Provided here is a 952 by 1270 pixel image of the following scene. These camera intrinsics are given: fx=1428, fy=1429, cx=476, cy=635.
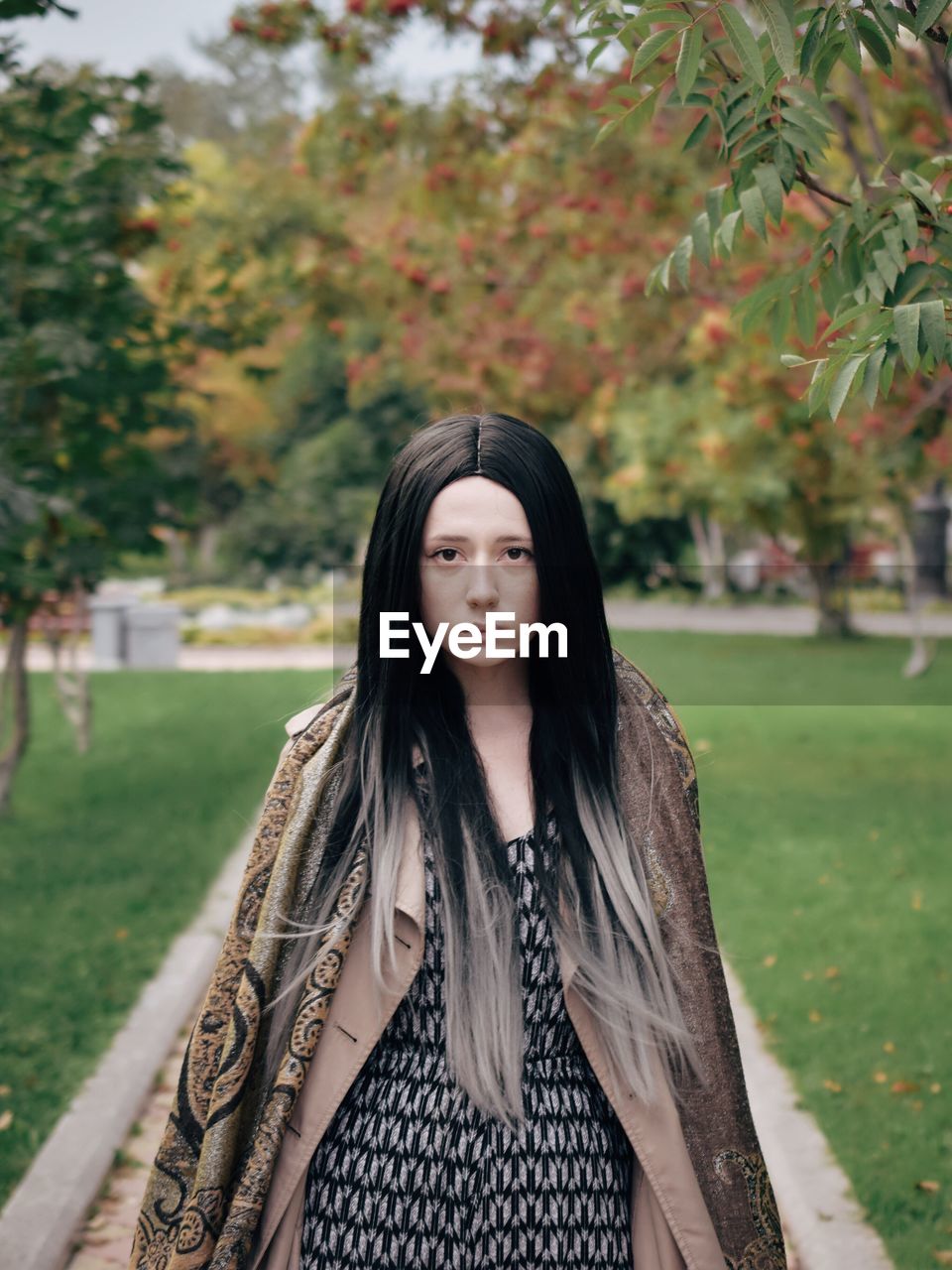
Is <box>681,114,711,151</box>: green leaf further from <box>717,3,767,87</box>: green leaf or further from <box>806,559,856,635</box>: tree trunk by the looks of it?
<box>806,559,856,635</box>: tree trunk

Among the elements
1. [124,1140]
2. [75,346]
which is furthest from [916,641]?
[124,1140]

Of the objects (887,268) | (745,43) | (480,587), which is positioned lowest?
(480,587)

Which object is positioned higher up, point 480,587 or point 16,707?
point 480,587

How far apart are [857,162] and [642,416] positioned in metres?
7.15

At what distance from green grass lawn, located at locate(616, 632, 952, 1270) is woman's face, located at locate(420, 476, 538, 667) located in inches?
26.8

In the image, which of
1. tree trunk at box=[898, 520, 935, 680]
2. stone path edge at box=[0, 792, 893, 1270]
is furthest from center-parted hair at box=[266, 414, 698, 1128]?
tree trunk at box=[898, 520, 935, 680]

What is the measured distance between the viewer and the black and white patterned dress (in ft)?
6.34

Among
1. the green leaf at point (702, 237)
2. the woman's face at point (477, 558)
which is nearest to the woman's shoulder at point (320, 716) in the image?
the woman's face at point (477, 558)

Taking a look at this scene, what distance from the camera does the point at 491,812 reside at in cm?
206

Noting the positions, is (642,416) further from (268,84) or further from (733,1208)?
(268,84)

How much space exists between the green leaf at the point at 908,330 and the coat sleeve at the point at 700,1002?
653 mm

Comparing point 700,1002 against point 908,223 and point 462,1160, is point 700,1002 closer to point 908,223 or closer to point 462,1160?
point 462,1160

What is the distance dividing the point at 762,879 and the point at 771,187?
6.33 m

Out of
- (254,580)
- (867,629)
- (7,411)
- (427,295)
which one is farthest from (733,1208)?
(254,580)
